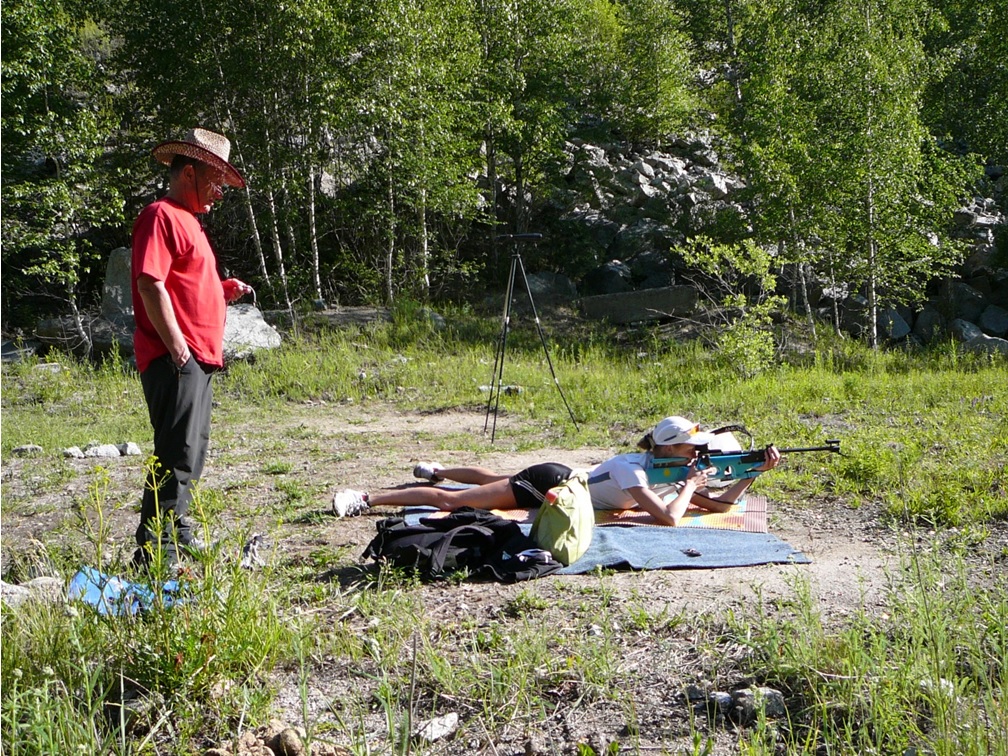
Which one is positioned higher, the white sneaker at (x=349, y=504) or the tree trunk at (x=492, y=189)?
the tree trunk at (x=492, y=189)

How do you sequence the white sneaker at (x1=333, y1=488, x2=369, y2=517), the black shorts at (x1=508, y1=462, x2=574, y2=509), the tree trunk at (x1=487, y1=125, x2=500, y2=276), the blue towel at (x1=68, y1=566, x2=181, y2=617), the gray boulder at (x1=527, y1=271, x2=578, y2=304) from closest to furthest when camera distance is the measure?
the blue towel at (x1=68, y1=566, x2=181, y2=617) < the black shorts at (x1=508, y1=462, x2=574, y2=509) < the white sneaker at (x1=333, y1=488, x2=369, y2=517) < the gray boulder at (x1=527, y1=271, x2=578, y2=304) < the tree trunk at (x1=487, y1=125, x2=500, y2=276)

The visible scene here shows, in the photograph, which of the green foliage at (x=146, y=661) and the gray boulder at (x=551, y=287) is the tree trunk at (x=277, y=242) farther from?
the green foliage at (x=146, y=661)

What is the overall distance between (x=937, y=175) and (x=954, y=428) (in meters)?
8.54

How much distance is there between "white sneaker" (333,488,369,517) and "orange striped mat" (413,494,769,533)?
0.44 m

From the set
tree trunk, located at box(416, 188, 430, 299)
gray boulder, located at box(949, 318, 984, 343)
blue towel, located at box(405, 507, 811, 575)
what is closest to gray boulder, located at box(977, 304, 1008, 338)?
gray boulder, located at box(949, 318, 984, 343)

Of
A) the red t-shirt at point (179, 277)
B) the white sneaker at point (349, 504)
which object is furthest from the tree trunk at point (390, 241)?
the red t-shirt at point (179, 277)

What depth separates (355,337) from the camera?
14.0 metres

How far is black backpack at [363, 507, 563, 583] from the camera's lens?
436cm

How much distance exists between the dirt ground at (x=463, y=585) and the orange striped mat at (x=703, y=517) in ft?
0.51

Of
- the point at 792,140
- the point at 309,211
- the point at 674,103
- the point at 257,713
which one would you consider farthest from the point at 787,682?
the point at 674,103

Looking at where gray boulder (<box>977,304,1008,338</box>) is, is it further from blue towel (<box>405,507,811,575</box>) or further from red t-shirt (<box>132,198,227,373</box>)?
red t-shirt (<box>132,198,227,373</box>)

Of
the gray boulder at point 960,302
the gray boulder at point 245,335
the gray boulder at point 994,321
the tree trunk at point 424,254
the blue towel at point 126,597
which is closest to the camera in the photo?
the blue towel at point 126,597

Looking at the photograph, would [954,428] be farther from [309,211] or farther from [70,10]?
[70,10]

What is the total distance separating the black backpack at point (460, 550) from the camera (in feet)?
14.3
